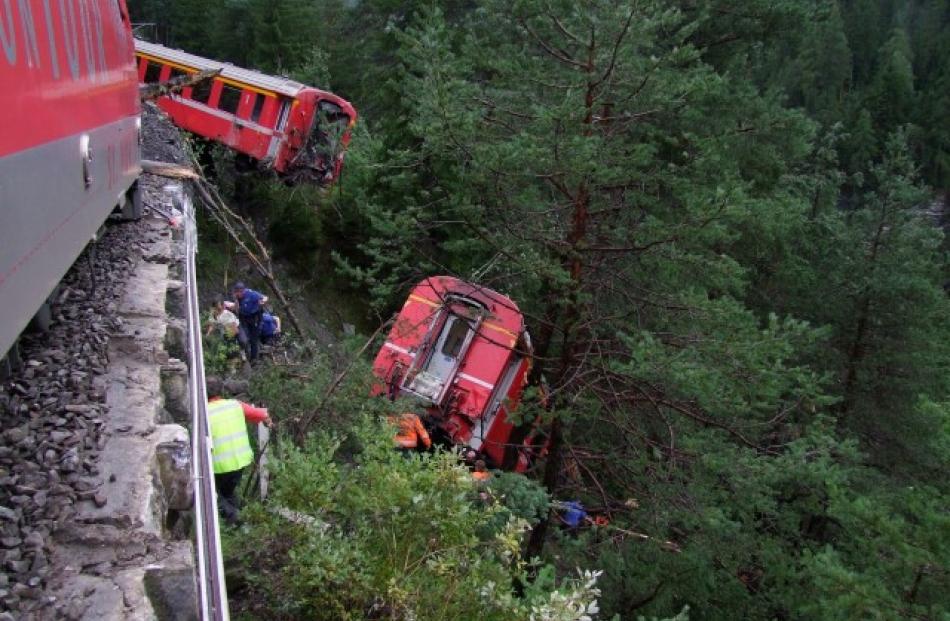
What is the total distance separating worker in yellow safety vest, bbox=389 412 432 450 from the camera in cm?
933

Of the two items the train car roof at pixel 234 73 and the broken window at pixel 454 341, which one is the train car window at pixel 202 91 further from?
the broken window at pixel 454 341

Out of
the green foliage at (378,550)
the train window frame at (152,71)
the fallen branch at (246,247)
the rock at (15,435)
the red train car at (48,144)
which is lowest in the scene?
the train window frame at (152,71)

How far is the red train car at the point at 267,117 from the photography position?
59.5 ft

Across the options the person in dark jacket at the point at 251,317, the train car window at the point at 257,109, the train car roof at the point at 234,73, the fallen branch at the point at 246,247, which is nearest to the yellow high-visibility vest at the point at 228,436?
the fallen branch at the point at 246,247

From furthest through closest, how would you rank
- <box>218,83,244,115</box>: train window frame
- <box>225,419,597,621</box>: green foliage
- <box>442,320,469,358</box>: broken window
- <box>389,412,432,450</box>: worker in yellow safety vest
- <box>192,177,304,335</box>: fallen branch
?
<box>218,83,244,115</box>: train window frame
<box>442,320,469,358</box>: broken window
<box>192,177,304,335</box>: fallen branch
<box>389,412,432,450</box>: worker in yellow safety vest
<box>225,419,597,621</box>: green foliage

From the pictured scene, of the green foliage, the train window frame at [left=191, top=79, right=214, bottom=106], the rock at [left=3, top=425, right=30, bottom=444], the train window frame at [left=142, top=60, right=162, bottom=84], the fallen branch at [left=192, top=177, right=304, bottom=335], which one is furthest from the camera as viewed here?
the train window frame at [left=142, top=60, right=162, bottom=84]

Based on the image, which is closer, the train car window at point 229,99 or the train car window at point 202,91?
the train car window at point 229,99

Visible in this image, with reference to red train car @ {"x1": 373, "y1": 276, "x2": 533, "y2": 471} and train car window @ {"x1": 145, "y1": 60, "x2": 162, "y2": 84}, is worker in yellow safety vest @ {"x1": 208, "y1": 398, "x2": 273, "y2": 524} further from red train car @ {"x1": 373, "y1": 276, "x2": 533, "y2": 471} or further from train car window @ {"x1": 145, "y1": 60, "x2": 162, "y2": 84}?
train car window @ {"x1": 145, "y1": 60, "x2": 162, "y2": 84}

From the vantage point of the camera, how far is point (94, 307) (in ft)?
19.2

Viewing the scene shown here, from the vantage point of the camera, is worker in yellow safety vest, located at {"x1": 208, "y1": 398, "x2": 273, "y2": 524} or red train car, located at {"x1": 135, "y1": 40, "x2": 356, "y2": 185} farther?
red train car, located at {"x1": 135, "y1": 40, "x2": 356, "y2": 185}

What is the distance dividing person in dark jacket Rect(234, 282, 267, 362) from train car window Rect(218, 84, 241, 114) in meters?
8.43

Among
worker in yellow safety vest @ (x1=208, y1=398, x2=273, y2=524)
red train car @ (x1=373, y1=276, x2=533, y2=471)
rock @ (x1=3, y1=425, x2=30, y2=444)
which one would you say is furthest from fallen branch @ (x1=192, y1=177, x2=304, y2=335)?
rock @ (x1=3, y1=425, x2=30, y2=444)

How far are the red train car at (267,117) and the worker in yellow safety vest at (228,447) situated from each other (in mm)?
13150

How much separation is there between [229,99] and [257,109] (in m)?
0.89
